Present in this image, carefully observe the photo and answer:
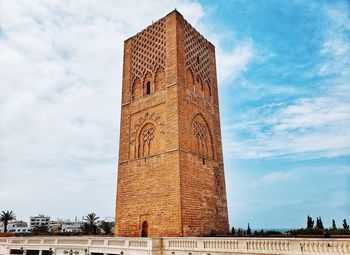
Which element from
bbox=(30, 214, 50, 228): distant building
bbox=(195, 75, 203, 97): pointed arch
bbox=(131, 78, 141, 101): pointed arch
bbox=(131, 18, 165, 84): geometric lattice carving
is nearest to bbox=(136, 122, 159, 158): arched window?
bbox=(131, 78, 141, 101): pointed arch

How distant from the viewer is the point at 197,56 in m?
19.4

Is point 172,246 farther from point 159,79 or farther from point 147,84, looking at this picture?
point 147,84

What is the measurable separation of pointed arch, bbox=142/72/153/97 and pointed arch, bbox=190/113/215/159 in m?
3.38

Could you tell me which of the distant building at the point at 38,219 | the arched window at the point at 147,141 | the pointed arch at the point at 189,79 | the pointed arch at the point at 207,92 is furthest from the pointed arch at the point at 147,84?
the distant building at the point at 38,219

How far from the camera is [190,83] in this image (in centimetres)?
1786

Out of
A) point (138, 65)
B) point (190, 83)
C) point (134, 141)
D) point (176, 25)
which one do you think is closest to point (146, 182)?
point (134, 141)

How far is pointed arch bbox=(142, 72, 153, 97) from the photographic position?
1822cm

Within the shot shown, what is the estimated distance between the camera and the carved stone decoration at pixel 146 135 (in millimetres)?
16594

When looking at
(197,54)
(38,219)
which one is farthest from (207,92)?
(38,219)

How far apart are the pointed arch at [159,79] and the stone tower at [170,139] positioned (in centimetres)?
6

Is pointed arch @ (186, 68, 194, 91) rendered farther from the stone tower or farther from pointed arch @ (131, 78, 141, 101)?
pointed arch @ (131, 78, 141, 101)

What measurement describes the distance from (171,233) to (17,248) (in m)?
10.0

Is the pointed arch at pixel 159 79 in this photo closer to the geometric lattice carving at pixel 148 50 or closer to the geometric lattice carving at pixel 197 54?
the geometric lattice carving at pixel 148 50

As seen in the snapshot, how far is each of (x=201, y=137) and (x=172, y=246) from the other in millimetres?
7118
